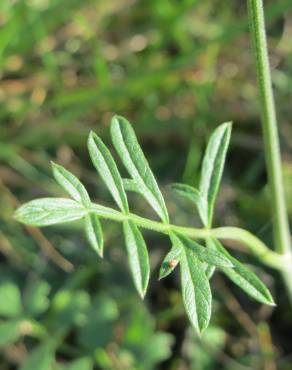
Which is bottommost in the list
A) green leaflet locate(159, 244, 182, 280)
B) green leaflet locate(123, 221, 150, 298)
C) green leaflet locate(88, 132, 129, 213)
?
green leaflet locate(159, 244, 182, 280)

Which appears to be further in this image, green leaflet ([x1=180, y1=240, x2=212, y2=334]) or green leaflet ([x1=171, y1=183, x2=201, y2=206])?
green leaflet ([x1=171, y1=183, x2=201, y2=206])

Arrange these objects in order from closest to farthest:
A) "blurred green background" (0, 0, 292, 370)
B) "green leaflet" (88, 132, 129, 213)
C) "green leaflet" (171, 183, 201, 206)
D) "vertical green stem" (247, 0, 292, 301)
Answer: "vertical green stem" (247, 0, 292, 301), "green leaflet" (88, 132, 129, 213), "green leaflet" (171, 183, 201, 206), "blurred green background" (0, 0, 292, 370)

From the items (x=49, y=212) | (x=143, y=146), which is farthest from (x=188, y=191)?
(x=143, y=146)

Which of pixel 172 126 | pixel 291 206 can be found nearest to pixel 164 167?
pixel 172 126

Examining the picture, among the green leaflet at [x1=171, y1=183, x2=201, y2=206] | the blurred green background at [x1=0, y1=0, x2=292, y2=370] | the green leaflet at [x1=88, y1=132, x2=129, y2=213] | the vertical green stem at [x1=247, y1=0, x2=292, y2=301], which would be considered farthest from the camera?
the blurred green background at [x1=0, y1=0, x2=292, y2=370]

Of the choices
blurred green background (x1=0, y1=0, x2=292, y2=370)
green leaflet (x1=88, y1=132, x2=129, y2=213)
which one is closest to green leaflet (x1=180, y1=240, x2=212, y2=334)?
green leaflet (x1=88, y1=132, x2=129, y2=213)

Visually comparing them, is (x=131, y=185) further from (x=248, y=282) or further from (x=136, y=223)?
(x=248, y=282)

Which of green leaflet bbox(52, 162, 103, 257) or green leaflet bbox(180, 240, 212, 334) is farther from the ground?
green leaflet bbox(52, 162, 103, 257)

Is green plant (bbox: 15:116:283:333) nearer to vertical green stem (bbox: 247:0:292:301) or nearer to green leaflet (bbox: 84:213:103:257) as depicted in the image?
green leaflet (bbox: 84:213:103:257)
